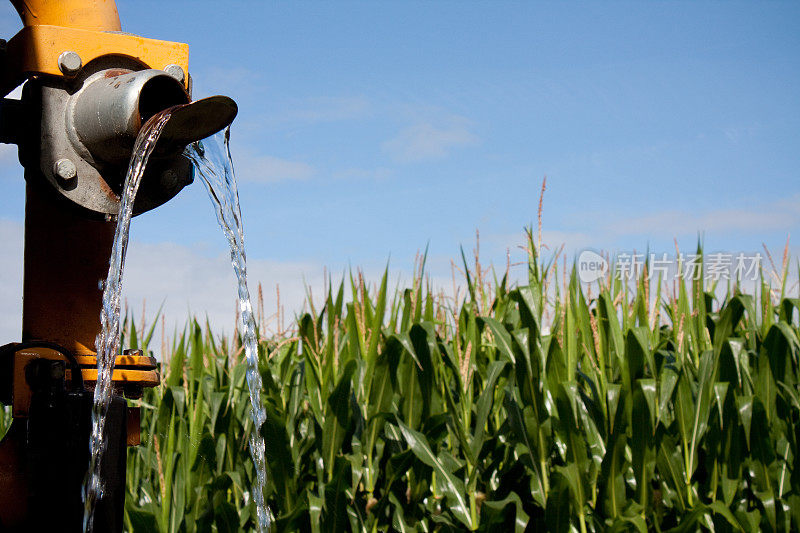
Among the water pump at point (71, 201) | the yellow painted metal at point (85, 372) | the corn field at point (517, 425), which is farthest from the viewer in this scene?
the corn field at point (517, 425)

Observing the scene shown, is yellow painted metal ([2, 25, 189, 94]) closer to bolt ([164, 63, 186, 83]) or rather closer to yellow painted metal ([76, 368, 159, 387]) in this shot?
bolt ([164, 63, 186, 83])

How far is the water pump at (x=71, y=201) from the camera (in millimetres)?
1287

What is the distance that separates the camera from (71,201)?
4.52 ft

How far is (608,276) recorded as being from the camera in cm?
374

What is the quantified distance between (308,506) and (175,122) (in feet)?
7.00

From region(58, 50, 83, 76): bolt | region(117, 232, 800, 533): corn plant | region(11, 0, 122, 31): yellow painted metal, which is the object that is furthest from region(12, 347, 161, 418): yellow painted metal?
region(117, 232, 800, 533): corn plant

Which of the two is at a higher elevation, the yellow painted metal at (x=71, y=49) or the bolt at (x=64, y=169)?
the yellow painted metal at (x=71, y=49)

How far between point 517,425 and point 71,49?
212 centimetres

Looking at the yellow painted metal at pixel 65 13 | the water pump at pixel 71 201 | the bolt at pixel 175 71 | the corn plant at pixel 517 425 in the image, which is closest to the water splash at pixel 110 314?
the water pump at pixel 71 201

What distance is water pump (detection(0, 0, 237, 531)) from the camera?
1287 mm

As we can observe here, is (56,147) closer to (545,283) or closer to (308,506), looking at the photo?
(308,506)

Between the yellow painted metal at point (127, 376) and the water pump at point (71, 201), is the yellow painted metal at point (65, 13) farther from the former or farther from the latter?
the yellow painted metal at point (127, 376)

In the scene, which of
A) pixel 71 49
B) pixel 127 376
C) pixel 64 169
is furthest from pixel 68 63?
pixel 127 376

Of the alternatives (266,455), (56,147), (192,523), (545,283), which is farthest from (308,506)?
(56,147)
